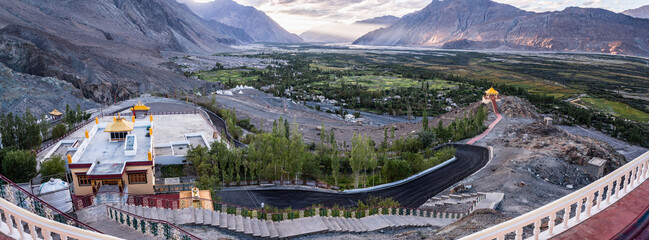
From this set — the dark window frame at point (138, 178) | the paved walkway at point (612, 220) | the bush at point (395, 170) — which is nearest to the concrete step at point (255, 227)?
the dark window frame at point (138, 178)

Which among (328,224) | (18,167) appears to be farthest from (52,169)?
(328,224)

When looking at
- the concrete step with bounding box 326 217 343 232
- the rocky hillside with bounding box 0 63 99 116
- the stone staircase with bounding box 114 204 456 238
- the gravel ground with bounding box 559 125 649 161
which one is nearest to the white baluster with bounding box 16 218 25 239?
the stone staircase with bounding box 114 204 456 238

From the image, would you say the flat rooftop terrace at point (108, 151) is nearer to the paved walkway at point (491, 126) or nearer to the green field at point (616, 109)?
the paved walkway at point (491, 126)

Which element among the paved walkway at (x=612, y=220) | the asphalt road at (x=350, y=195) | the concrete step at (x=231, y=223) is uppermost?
the paved walkway at (x=612, y=220)

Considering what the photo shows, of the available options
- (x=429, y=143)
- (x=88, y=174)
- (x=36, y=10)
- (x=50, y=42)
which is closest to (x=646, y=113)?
(x=429, y=143)

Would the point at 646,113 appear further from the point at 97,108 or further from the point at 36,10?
the point at 36,10

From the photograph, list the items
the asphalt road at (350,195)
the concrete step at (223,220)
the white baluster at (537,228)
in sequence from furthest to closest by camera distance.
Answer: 1. the asphalt road at (350,195)
2. the concrete step at (223,220)
3. the white baluster at (537,228)
